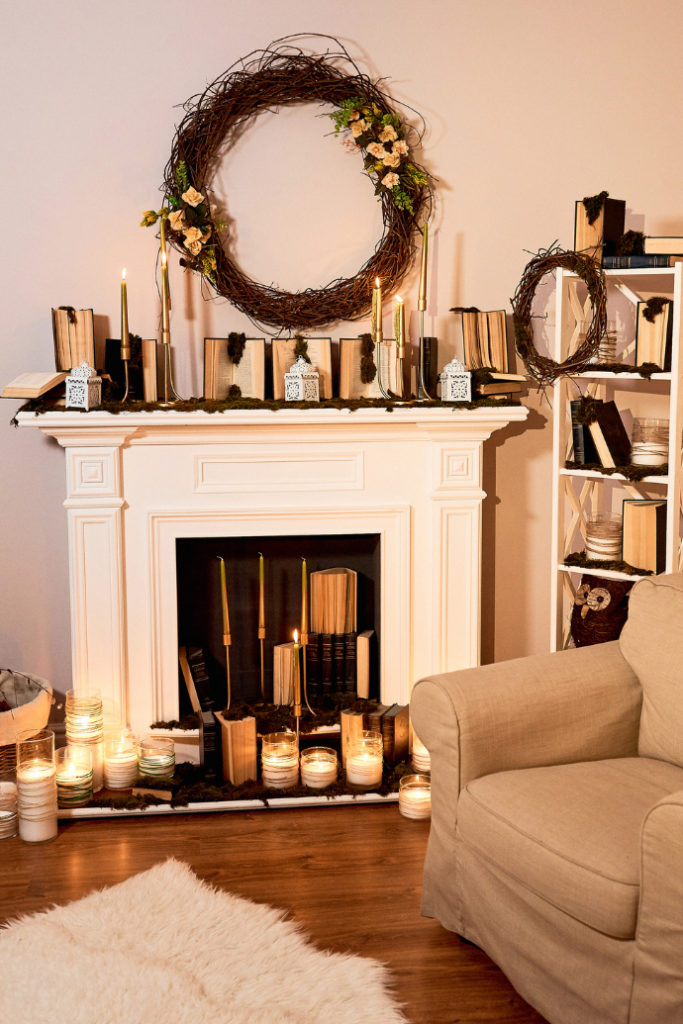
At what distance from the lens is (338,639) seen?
3225mm

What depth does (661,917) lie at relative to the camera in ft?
5.26

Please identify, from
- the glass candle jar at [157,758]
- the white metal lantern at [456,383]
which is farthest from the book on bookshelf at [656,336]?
the glass candle jar at [157,758]

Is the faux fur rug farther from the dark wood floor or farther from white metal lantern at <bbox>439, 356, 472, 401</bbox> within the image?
white metal lantern at <bbox>439, 356, 472, 401</bbox>

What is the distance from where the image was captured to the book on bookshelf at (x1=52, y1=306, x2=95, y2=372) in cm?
291

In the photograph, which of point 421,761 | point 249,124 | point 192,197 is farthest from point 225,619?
point 249,124

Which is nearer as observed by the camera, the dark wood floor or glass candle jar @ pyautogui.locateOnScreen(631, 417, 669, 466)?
the dark wood floor

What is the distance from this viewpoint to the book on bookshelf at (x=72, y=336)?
2.91 metres

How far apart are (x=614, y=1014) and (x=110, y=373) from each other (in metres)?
2.24

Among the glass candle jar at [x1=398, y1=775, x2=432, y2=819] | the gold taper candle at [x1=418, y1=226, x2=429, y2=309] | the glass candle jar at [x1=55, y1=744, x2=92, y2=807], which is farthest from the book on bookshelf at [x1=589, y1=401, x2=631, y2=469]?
the glass candle jar at [x1=55, y1=744, x2=92, y2=807]

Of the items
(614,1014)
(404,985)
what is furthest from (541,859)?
(404,985)

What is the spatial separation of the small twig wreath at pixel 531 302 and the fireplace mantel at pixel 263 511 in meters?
0.20

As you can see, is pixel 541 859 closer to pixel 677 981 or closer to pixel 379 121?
pixel 677 981

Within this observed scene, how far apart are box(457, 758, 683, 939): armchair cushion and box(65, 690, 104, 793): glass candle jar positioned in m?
1.30

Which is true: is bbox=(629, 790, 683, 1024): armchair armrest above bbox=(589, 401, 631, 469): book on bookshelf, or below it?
below
